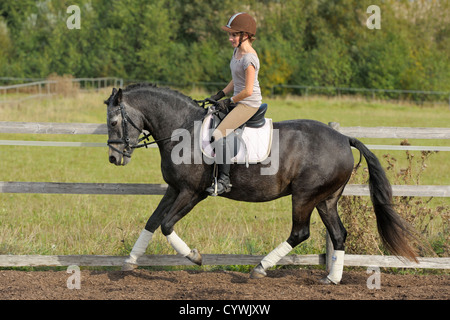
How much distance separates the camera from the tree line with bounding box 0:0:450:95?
1816 inches

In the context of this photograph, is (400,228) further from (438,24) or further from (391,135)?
(438,24)

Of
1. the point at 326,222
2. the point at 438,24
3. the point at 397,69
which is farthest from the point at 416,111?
the point at 326,222

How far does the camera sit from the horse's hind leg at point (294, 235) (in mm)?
6359

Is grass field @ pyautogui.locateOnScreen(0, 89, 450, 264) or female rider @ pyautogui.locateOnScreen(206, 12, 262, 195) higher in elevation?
female rider @ pyautogui.locateOnScreen(206, 12, 262, 195)

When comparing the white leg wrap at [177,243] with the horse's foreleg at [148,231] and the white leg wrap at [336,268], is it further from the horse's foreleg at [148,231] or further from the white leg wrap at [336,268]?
the white leg wrap at [336,268]

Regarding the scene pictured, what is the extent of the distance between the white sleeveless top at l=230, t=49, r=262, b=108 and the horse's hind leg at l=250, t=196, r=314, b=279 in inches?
42.4

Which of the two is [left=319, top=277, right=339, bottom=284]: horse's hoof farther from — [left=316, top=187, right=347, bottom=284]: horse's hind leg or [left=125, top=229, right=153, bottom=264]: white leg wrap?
[left=125, top=229, right=153, bottom=264]: white leg wrap

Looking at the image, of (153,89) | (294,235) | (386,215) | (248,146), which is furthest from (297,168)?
(153,89)

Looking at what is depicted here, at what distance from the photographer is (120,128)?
616 centimetres

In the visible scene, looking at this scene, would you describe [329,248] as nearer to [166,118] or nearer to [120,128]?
[166,118]

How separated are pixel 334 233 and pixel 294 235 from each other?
1.44 feet

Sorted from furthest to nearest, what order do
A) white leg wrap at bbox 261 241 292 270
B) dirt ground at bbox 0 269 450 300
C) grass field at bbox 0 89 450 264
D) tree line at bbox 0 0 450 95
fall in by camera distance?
tree line at bbox 0 0 450 95 < grass field at bbox 0 89 450 264 < white leg wrap at bbox 261 241 292 270 < dirt ground at bbox 0 269 450 300

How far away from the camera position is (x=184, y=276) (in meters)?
6.64

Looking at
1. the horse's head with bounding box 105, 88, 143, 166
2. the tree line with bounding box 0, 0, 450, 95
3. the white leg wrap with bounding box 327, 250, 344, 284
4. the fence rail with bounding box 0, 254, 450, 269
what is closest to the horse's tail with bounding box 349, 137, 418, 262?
the fence rail with bounding box 0, 254, 450, 269
